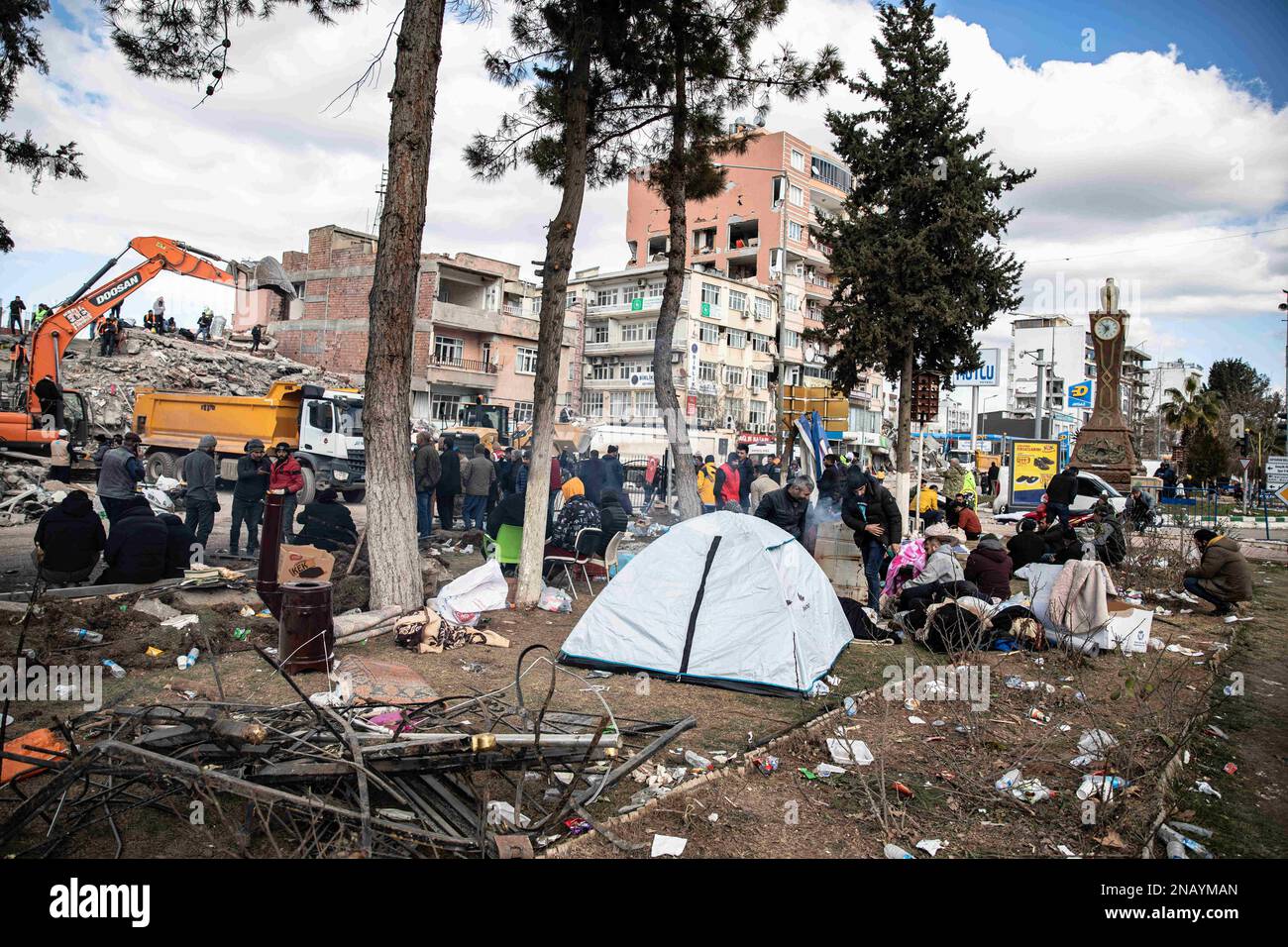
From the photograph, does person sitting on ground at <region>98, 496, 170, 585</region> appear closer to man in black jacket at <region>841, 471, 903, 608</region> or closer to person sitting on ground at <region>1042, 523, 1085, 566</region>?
man in black jacket at <region>841, 471, 903, 608</region>

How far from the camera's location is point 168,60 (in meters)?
8.40

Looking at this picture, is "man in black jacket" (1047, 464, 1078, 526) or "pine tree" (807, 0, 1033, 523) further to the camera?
"pine tree" (807, 0, 1033, 523)

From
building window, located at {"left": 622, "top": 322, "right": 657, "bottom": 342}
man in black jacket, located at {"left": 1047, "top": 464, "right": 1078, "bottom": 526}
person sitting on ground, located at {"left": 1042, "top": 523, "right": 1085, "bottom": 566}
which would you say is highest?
building window, located at {"left": 622, "top": 322, "right": 657, "bottom": 342}

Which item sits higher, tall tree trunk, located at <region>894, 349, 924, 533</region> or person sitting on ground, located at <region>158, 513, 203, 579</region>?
tall tree trunk, located at <region>894, 349, 924, 533</region>

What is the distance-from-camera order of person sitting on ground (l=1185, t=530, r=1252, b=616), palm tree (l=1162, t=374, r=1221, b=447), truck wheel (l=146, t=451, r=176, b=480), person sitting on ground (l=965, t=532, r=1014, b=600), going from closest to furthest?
person sitting on ground (l=965, t=532, r=1014, b=600)
person sitting on ground (l=1185, t=530, r=1252, b=616)
truck wheel (l=146, t=451, r=176, b=480)
palm tree (l=1162, t=374, r=1221, b=447)

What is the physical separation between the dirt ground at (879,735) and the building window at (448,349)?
3251cm

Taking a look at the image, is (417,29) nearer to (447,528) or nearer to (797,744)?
(797,744)

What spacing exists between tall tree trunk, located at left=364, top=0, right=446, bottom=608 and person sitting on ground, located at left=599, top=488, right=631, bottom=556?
2.88 metres

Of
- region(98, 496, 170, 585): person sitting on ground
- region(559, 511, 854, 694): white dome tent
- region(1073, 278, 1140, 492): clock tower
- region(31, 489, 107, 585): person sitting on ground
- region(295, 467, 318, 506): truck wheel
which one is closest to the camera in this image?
region(559, 511, 854, 694): white dome tent

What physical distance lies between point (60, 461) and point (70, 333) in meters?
3.44

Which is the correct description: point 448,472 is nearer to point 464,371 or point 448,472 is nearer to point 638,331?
point 464,371

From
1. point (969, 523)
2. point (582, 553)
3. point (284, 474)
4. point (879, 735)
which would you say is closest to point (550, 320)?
point (582, 553)

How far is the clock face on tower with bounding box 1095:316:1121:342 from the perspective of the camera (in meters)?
23.2

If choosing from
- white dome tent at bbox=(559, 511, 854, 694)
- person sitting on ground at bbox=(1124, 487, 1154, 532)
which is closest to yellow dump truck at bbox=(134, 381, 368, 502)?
white dome tent at bbox=(559, 511, 854, 694)
